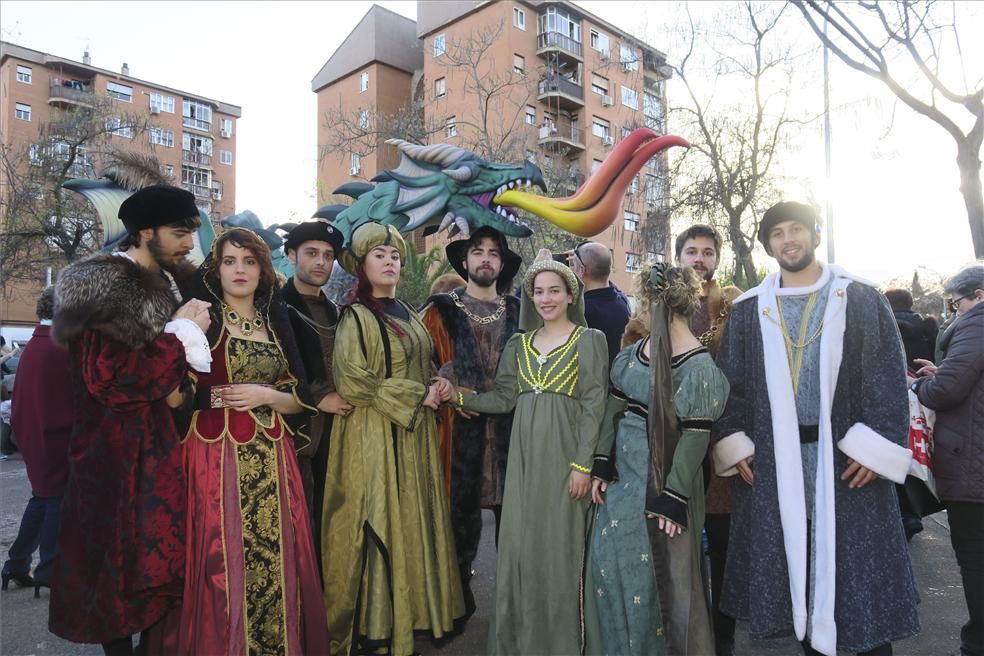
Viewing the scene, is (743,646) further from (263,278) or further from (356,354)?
(263,278)

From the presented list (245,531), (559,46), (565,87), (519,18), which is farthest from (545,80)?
(245,531)

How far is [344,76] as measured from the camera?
34406 mm

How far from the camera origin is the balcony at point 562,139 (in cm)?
2798

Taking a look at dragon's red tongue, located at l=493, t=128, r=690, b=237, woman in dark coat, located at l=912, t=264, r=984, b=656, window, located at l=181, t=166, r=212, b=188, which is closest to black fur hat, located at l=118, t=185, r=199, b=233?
dragon's red tongue, located at l=493, t=128, r=690, b=237

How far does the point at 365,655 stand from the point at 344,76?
35.2 metres

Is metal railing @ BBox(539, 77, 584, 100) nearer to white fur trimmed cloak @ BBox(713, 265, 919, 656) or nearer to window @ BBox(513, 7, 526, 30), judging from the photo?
window @ BBox(513, 7, 526, 30)

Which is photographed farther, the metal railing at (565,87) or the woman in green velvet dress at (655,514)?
the metal railing at (565,87)

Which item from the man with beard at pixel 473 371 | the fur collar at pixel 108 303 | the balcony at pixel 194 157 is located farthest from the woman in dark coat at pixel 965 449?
the balcony at pixel 194 157

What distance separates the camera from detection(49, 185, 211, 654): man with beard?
2.50 meters

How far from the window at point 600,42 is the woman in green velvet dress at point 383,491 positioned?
32.4 meters

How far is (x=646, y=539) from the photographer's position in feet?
9.18

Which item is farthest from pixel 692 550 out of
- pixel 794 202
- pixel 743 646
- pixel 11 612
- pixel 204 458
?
pixel 11 612

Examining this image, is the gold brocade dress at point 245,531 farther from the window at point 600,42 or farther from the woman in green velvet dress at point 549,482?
the window at point 600,42

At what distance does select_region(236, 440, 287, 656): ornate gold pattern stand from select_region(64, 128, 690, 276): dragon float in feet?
4.67
